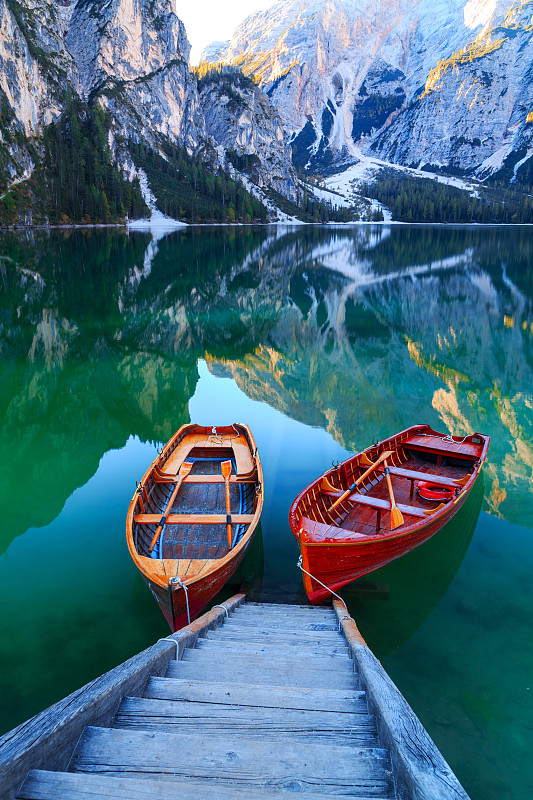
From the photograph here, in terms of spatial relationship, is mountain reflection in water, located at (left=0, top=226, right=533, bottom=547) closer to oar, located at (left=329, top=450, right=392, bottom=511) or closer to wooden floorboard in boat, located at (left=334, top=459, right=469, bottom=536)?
wooden floorboard in boat, located at (left=334, top=459, right=469, bottom=536)

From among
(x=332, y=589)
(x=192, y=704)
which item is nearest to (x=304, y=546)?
(x=332, y=589)

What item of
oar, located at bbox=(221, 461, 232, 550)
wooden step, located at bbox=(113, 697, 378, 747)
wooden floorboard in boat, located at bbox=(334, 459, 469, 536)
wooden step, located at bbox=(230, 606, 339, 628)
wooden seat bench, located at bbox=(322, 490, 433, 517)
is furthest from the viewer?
wooden floorboard in boat, located at bbox=(334, 459, 469, 536)

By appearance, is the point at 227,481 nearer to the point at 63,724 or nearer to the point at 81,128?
the point at 63,724

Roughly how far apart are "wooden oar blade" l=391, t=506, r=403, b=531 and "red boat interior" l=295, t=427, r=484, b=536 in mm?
173

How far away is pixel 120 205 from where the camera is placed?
5694 inches

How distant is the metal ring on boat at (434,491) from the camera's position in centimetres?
1083

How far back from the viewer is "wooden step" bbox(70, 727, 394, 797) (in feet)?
9.96

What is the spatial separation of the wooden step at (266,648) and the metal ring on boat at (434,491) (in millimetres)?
5491

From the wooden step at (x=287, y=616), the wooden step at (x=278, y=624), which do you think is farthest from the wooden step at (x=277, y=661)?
the wooden step at (x=287, y=616)

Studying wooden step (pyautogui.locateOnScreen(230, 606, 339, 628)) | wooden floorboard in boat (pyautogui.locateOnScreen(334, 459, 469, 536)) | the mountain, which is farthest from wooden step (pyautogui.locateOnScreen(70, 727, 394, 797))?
the mountain

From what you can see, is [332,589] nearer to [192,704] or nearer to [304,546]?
[304,546]

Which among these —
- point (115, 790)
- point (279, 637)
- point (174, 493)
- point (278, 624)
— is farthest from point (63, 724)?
point (174, 493)

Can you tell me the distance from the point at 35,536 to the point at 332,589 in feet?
21.7

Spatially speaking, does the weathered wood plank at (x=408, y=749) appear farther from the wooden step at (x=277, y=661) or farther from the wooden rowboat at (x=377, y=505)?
the wooden rowboat at (x=377, y=505)
